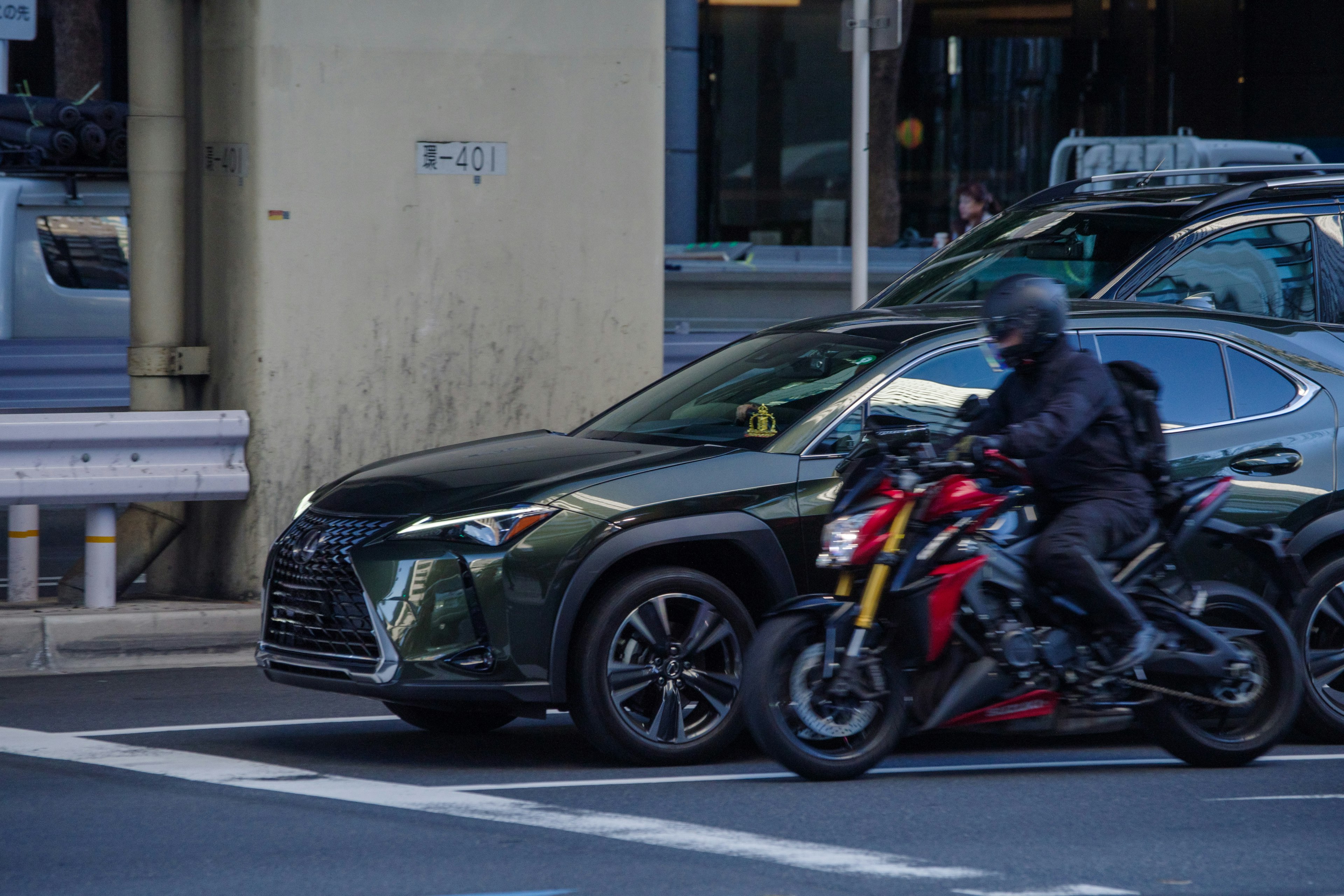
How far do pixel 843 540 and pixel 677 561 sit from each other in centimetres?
71

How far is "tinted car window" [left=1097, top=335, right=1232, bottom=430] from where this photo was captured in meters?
7.23

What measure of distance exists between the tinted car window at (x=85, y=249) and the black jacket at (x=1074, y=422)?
28.7ft

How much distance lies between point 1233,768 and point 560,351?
4.55 m

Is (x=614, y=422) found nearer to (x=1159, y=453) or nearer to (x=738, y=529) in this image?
(x=738, y=529)

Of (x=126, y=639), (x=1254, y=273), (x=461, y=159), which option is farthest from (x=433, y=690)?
(x=1254, y=273)

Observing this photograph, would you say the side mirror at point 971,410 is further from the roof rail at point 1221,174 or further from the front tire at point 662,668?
the roof rail at point 1221,174

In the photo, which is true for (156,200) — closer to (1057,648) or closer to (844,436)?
(844,436)

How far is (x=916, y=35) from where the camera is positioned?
2997 cm

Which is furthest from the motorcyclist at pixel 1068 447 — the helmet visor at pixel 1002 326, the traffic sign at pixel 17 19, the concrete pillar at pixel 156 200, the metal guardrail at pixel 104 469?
the traffic sign at pixel 17 19

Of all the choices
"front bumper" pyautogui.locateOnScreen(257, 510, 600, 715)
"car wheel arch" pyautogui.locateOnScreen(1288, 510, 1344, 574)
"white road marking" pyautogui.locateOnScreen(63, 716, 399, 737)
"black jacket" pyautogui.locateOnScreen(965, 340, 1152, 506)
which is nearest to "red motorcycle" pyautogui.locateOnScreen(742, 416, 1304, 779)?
"black jacket" pyautogui.locateOnScreen(965, 340, 1152, 506)

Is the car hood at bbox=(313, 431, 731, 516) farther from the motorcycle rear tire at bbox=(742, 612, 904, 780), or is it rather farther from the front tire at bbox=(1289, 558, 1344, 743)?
the front tire at bbox=(1289, 558, 1344, 743)

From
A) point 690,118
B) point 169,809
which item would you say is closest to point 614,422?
point 169,809

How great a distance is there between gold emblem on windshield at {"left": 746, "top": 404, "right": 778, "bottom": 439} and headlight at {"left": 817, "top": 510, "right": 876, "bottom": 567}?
2.23ft

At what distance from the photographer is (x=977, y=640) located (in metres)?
6.30
